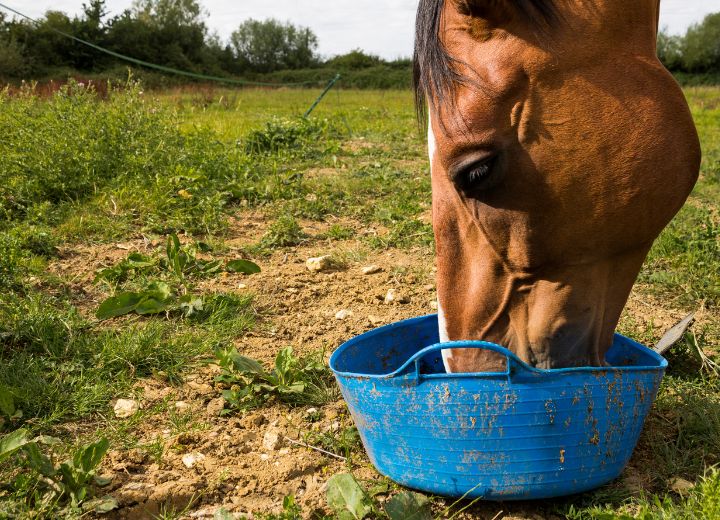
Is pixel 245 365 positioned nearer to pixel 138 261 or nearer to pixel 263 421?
pixel 263 421

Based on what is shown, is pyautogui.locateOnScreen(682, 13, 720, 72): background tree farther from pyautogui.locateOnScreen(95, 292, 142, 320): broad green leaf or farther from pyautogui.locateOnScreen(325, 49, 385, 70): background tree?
pyautogui.locateOnScreen(95, 292, 142, 320): broad green leaf

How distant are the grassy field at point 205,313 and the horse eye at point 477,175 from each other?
2.78ft

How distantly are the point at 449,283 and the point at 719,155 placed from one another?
7.73 meters

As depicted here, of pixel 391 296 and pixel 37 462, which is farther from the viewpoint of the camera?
pixel 391 296

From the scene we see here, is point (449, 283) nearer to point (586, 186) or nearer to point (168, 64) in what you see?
point (586, 186)

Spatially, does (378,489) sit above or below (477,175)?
below

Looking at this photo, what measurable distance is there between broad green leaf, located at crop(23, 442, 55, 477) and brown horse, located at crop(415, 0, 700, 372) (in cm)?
120

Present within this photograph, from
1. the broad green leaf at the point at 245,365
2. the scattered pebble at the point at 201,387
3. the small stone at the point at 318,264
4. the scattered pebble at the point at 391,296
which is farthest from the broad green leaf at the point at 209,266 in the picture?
the broad green leaf at the point at 245,365

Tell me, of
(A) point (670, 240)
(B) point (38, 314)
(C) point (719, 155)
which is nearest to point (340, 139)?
(C) point (719, 155)

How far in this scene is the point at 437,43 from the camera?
173 cm

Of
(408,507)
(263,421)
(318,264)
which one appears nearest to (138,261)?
(318,264)

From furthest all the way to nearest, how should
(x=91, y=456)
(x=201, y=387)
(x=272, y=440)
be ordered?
(x=201, y=387), (x=272, y=440), (x=91, y=456)

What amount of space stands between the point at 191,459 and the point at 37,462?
46cm

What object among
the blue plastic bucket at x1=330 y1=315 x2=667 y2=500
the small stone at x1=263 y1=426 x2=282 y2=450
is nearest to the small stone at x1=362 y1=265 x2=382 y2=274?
the small stone at x1=263 y1=426 x2=282 y2=450
